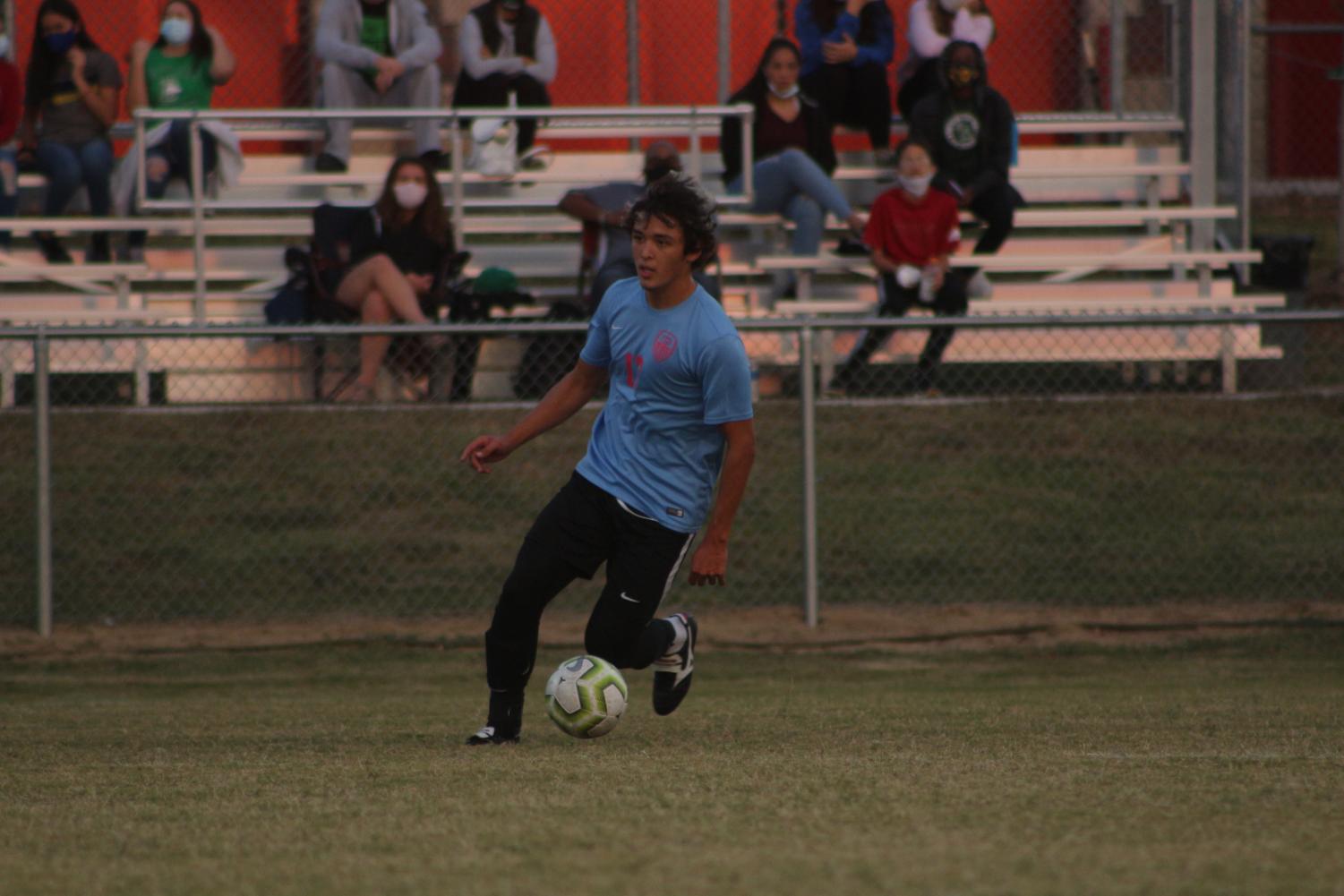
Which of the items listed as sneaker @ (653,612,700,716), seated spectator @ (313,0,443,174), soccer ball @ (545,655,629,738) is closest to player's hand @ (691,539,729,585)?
soccer ball @ (545,655,629,738)

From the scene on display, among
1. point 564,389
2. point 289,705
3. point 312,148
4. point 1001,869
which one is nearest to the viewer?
point 1001,869

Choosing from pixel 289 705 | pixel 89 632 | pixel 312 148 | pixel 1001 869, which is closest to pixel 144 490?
pixel 89 632

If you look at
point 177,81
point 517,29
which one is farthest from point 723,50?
point 177,81

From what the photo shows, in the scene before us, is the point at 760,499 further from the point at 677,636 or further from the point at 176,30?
the point at 176,30

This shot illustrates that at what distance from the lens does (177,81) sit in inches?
562

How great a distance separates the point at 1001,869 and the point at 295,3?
1312cm

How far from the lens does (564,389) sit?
20.3 feet

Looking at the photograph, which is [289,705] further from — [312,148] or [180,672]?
[312,148]

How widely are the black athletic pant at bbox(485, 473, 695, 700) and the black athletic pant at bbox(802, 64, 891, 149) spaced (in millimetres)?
8899

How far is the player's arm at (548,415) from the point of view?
611 centimetres

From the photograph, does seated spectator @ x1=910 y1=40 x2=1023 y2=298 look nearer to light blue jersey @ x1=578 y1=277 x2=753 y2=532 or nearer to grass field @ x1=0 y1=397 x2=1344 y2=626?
grass field @ x1=0 y1=397 x2=1344 y2=626

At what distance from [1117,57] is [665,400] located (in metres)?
11.0

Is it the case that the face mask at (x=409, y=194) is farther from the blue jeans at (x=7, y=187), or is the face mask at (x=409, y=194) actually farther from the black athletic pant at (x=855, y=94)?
the black athletic pant at (x=855, y=94)

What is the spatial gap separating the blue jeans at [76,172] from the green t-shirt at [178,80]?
2.16 feet
